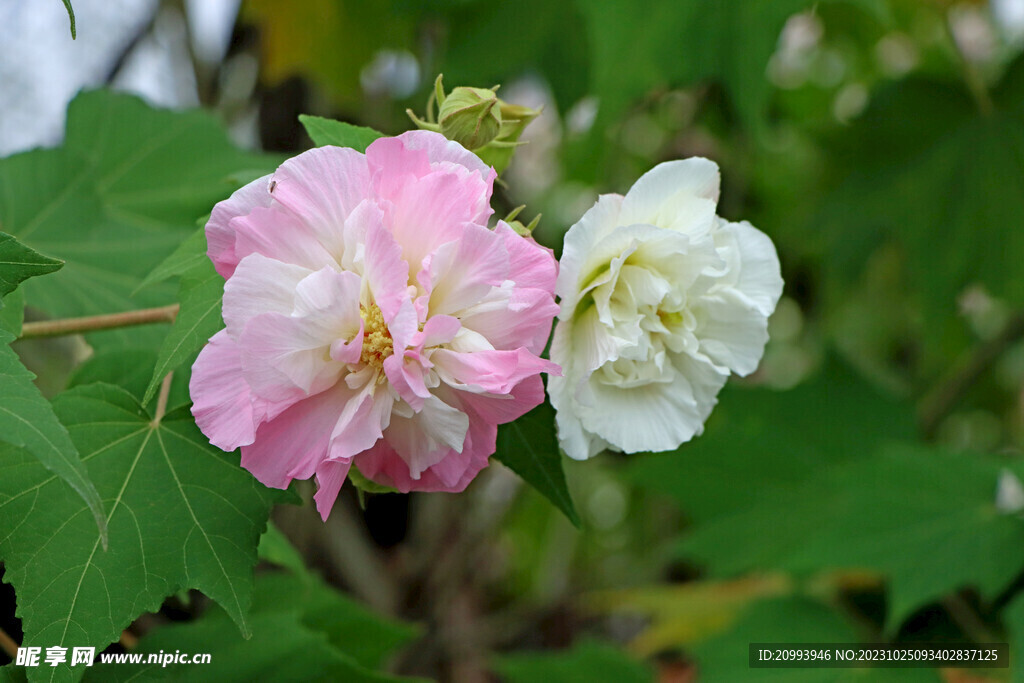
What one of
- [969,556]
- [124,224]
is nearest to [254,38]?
[124,224]

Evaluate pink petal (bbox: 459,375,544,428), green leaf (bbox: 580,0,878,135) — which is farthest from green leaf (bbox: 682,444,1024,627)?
pink petal (bbox: 459,375,544,428)

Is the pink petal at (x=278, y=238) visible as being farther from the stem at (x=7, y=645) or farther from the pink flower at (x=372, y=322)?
the stem at (x=7, y=645)

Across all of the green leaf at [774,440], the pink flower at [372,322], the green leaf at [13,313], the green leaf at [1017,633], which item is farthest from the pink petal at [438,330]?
the green leaf at [774,440]

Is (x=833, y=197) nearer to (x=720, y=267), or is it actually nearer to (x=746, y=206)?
(x=746, y=206)

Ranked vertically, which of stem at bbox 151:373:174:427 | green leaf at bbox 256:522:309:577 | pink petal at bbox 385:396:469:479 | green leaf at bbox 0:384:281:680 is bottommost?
green leaf at bbox 256:522:309:577

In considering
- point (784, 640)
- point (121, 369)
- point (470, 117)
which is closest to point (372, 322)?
point (470, 117)

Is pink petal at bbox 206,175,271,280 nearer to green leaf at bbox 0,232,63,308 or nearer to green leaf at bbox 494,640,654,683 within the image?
green leaf at bbox 0,232,63,308
